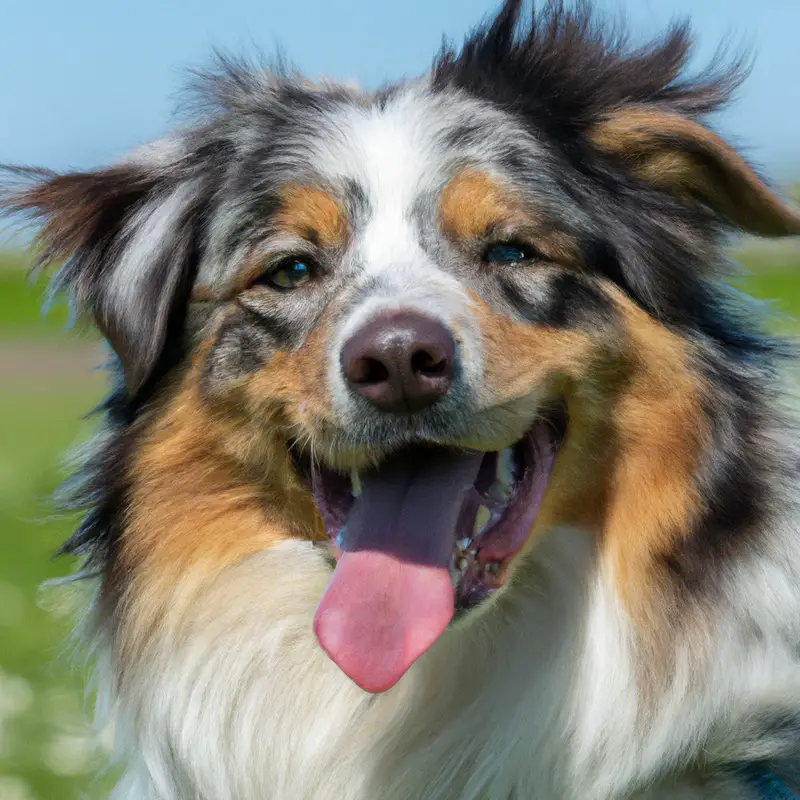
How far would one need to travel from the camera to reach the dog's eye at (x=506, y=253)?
3.49 meters

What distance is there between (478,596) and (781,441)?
3.34 ft

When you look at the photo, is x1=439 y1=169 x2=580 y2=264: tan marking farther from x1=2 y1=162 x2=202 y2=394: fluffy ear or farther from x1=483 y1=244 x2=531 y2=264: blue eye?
x1=2 y1=162 x2=202 y2=394: fluffy ear

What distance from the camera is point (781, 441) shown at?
3486 millimetres

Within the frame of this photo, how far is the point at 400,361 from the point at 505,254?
633mm

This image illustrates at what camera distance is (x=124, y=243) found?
387 cm

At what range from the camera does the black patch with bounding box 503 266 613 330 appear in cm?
343

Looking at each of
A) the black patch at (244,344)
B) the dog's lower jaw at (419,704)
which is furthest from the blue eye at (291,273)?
the dog's lower jaw at (419,704)

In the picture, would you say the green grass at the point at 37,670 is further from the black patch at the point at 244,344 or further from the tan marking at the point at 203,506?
the black patch at the point at 244,344

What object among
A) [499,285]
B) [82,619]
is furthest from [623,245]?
[82,619]

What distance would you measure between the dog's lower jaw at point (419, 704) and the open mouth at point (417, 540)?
13 cm

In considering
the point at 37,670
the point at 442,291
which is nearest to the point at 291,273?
the point at 442,291

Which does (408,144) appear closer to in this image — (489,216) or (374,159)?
(374,159)

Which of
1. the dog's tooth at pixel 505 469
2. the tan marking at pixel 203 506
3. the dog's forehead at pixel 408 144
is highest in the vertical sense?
the dog's forehead at pixel 408 144

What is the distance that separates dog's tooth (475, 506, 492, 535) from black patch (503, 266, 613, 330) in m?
0.55
